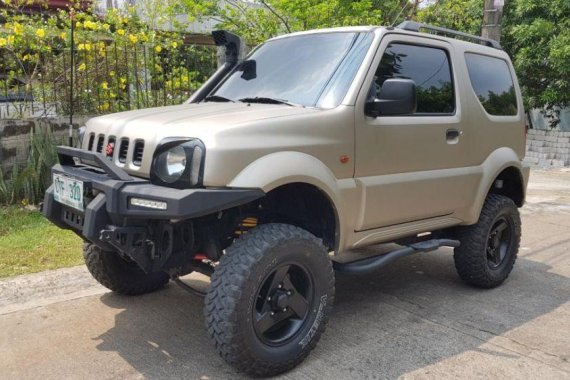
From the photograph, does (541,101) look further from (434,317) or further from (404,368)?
(404,368)

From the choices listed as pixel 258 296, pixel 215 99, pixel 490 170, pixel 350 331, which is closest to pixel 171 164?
pixel 258 296

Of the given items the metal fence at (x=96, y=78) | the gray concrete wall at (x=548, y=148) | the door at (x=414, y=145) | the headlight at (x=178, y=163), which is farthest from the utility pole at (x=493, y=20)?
the headlight at (x=178, y=163)

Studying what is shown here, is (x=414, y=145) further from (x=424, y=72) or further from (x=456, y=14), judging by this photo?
(x=456, y=14)

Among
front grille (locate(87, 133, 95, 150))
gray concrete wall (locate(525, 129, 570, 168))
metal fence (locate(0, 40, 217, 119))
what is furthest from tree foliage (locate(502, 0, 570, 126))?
front grille (locate(87, 133, 95, 150))

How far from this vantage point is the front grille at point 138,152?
3230 millimetres

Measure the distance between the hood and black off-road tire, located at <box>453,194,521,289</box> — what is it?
1.98 meters

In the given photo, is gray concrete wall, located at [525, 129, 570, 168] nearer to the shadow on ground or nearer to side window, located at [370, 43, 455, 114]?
the shadow on ground

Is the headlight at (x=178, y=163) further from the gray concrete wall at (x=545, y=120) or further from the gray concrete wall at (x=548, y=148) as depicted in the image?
the gray concrete wall at (x=545, y=120)

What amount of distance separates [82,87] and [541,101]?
993 cm

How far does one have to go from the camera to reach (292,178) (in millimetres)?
3201

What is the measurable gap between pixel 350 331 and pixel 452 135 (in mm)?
1628

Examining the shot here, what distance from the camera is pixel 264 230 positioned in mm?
3215

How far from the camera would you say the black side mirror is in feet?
11.6

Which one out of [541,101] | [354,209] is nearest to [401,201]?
[354,209]
